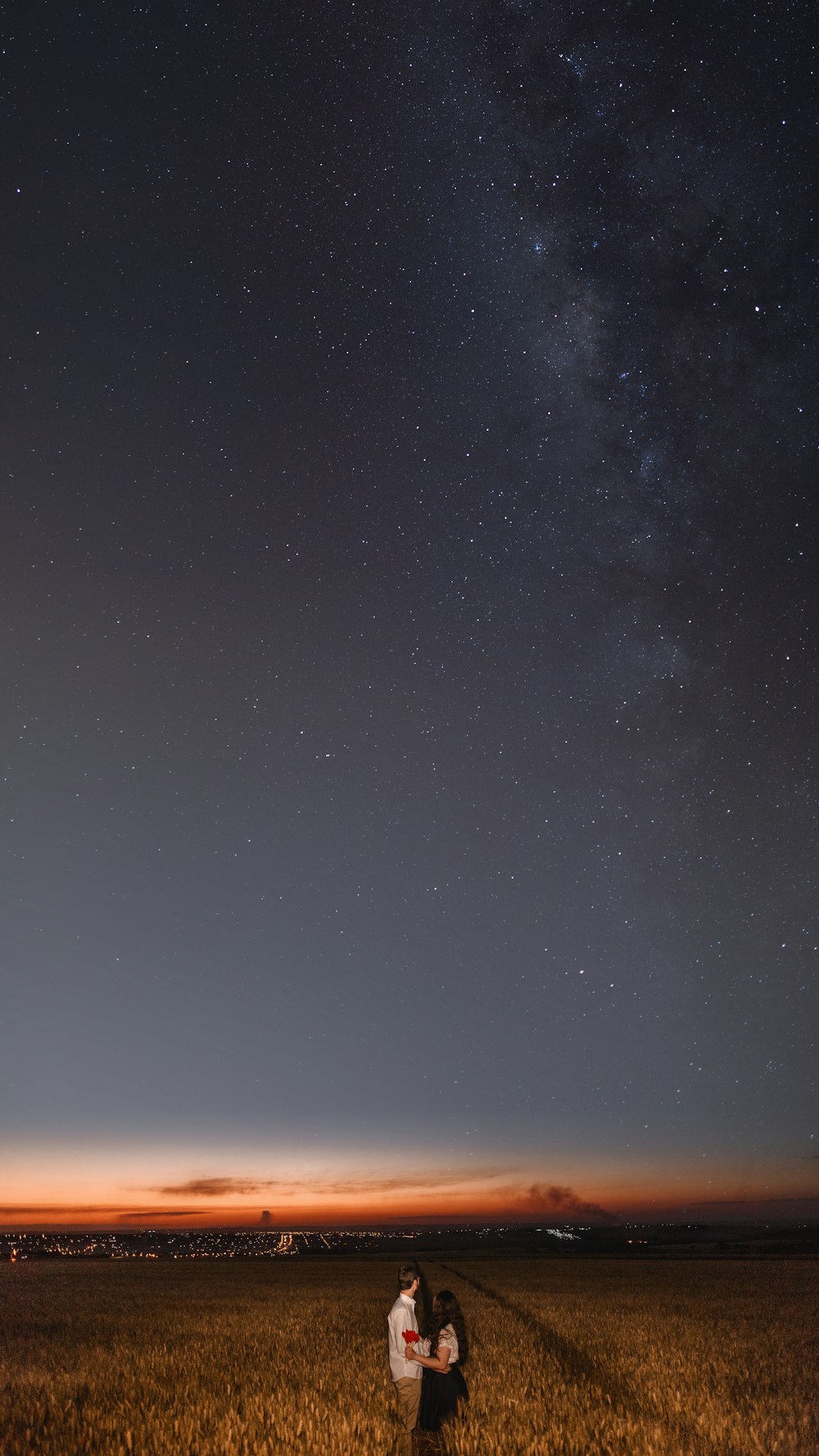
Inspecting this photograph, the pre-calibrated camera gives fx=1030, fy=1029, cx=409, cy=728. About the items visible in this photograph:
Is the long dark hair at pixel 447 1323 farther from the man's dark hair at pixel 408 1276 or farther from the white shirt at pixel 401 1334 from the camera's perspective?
the man's dark hair at pixel 408 1276

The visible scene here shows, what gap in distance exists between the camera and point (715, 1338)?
76.6ft

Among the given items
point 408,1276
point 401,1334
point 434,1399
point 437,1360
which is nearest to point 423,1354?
point 437,1360

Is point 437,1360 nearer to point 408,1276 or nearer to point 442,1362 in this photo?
point 442,1362

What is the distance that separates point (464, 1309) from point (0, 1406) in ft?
68.3

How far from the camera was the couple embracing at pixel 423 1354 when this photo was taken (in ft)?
29.8

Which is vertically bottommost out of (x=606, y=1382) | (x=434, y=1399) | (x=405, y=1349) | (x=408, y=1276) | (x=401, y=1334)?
(x=606, y=1382)

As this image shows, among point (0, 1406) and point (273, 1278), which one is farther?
point (273, 1278)

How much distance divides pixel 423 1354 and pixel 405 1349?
7.5 inches

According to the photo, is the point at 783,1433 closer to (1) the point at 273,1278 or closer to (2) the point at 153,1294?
(2) the point at 153,1294

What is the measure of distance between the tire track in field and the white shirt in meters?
4.09

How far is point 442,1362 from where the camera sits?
30.1 ft

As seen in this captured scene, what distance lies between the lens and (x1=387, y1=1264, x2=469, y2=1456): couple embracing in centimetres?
907

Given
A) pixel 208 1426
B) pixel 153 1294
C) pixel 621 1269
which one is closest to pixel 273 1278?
pixel 153 1294

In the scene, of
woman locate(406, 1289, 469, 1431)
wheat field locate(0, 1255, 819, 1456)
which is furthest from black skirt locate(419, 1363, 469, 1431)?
wheat field locate(0, 1255, 819, 1456)
